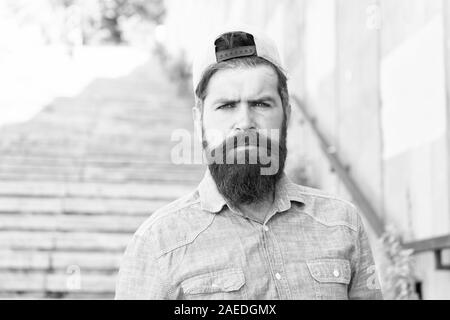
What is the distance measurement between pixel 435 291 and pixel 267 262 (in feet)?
7.58

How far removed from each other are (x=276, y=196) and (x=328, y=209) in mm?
130

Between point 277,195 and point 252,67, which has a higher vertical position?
point 252,67

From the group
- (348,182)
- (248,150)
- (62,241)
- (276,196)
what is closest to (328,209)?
(276,196)

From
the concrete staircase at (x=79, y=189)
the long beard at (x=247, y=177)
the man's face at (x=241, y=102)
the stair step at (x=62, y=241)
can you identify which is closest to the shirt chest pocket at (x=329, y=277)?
the long beard at (x=247, y=177)

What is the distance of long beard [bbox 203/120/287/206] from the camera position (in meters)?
1.78

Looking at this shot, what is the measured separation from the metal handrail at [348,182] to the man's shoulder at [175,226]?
108 inches

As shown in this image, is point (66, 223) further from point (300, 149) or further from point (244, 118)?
point (244, 118)

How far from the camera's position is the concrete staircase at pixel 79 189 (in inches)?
205

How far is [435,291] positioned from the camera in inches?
148

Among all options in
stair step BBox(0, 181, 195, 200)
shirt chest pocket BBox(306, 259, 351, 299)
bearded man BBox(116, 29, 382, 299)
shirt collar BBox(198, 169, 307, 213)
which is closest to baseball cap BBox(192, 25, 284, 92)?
bearded man BBox(116, 29, 382, 299)

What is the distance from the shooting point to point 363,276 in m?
1.83
